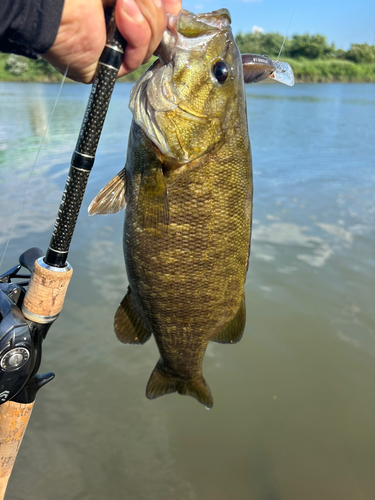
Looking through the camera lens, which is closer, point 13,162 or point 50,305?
point 50,305

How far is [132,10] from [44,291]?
1065 mm

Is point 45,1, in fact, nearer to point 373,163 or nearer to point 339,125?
point 373,163

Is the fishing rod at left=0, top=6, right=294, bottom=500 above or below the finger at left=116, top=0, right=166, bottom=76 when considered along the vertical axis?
below

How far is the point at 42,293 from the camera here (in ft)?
5.34

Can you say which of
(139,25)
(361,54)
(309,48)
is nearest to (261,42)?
(309,48)

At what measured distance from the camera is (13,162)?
7785 millimetres

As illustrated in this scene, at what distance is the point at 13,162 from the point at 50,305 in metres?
7.01

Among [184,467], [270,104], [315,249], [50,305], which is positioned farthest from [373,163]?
[270,104]

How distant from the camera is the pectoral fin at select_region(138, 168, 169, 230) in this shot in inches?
64.0

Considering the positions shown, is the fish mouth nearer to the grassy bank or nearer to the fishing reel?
the fishing reel

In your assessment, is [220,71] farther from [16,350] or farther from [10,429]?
[10,429]

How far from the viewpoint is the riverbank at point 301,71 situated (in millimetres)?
27000

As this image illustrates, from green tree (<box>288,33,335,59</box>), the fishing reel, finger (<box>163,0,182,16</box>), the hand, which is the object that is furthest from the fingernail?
green tree (<box>288,33,335,59</box>)

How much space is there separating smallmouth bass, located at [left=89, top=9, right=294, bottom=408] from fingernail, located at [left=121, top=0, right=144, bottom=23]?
34 cm
